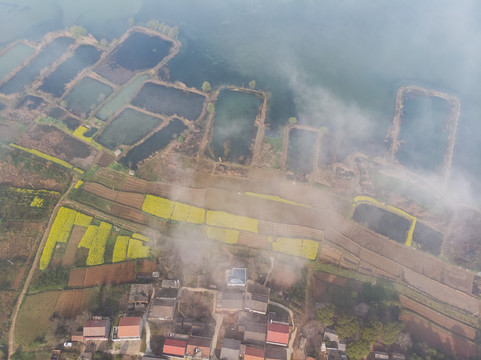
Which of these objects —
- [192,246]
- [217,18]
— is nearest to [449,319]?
→ [192,246]

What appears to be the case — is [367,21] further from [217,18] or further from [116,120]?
[116,120]

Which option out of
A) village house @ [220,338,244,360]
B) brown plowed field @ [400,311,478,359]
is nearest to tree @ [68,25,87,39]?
village house @ [220,338,244,360]

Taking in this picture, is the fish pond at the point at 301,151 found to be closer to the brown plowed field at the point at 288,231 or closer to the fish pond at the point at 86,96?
the brown plowed field at the point at 288,231

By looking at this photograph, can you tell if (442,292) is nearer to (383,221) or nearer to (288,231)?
(383,221)

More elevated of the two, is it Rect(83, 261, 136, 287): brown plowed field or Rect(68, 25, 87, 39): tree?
Rect(68, 25, 87, 39): tree

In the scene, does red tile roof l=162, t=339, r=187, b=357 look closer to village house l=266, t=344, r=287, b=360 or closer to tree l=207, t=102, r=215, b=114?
village house l=266, t=344, r=287, b=360

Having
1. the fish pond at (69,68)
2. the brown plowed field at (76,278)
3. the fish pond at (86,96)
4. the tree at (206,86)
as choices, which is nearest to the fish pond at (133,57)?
the fish pond at (86,96)

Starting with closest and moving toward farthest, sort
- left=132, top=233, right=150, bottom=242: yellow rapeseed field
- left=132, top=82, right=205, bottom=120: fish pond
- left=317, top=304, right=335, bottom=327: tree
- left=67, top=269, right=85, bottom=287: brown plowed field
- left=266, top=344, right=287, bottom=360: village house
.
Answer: left=266, top=344, right=287, bottom=360: village house
left=317, top=304, right=335, bottom=327: tree
left=67, top=269, right=85, bottom=287: brown plowed field
left=132, top=233, right=150, bottom=242: yellow rapeseed field
left=132, top=82, right=205, bottom=120: fish pond
